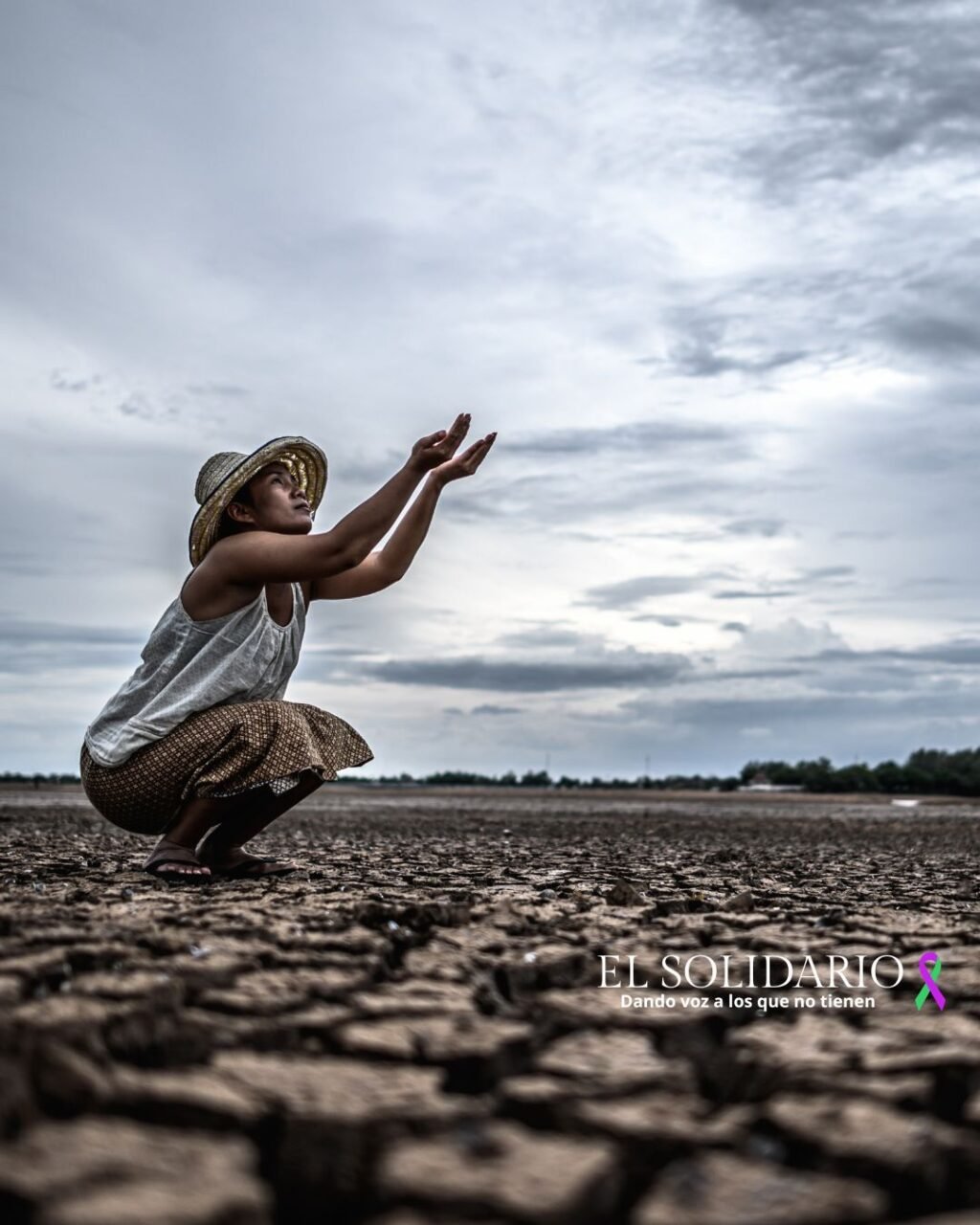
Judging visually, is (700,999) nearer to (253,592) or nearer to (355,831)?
(253,592)

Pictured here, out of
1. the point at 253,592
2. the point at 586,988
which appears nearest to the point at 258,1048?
the point at 586,988

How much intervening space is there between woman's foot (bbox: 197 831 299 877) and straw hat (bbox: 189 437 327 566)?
1.13 meters

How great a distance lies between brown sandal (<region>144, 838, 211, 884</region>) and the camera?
4184 mm

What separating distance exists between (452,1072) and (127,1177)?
2.08ft

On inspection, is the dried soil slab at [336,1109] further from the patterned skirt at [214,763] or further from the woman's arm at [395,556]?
the woman's arm at [395,556]

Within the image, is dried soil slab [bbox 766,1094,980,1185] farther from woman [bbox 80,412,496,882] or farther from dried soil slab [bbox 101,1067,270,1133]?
woman [bbox 80,412,496,882]

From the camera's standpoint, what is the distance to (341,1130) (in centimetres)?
154

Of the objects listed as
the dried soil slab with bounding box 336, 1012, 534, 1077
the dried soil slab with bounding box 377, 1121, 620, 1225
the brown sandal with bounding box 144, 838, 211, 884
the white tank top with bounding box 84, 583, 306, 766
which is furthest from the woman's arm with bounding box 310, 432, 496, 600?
the dried soil slab with bounding box 377, 1121, 620, 1225

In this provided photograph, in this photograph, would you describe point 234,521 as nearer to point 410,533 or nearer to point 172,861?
point 410,533

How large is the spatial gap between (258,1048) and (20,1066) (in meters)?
0.40

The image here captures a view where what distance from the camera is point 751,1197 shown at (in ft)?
4.54

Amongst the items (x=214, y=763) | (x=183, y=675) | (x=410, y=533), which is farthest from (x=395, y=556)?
(x=214, y=763)

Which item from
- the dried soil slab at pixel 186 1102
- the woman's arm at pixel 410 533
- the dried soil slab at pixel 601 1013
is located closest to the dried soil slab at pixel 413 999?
the dried soil slab at pixel 601 1013

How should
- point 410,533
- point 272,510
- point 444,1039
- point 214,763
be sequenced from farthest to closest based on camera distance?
point 410,533 < point 272,510 < point 214,763 < point 444,1039
